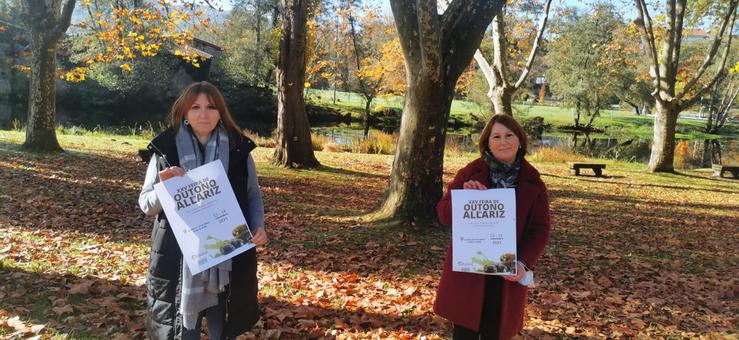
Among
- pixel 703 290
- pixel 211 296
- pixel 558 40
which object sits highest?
pixel 558 40

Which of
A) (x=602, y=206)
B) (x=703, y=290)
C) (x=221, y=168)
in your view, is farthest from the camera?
(x=602, y=206)

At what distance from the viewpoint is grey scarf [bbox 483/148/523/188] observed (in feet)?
9.72

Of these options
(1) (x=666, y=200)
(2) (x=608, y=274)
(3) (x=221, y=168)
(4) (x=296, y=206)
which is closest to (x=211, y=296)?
(3) (x=221, y=168)

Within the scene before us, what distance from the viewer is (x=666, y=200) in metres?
12.2

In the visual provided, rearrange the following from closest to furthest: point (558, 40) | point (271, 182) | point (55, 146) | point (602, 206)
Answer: point (602, 206) → point (271, 182) → point (55, 146) → point (558, 40)

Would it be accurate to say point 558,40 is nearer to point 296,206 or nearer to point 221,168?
point 296,206

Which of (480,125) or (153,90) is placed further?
(480,125)

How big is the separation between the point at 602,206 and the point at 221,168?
10.3 m

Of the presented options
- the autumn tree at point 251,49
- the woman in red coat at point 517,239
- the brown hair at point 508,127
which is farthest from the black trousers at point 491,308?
the autumn tree at point 251,49

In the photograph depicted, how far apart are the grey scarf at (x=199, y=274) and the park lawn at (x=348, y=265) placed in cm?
150

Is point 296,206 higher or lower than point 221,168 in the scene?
lower

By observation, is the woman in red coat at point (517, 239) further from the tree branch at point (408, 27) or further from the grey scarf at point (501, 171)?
the tree branch at point (408, 27)

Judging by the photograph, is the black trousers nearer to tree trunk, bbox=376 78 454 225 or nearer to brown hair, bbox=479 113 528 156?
brown hair, bbox=479 113 528 156

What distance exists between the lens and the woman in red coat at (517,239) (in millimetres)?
2881
